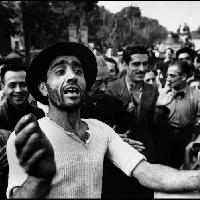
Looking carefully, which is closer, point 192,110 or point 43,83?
point 43,83

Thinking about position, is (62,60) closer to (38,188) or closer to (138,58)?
(38,188)

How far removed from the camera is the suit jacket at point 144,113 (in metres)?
3.88

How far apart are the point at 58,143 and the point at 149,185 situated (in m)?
0.57

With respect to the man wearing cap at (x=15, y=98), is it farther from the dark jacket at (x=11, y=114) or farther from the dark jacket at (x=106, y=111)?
the dark jacket at (x=106, y=111)

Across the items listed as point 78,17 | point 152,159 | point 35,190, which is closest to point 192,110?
point 152,159

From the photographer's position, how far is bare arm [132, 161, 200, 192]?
1.98m

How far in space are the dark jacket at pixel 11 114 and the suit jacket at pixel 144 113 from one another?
0.92 metres

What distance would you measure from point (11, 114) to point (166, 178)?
1.89 meters

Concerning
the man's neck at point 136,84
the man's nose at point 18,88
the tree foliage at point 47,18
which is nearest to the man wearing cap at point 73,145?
the man's nose at point 18,88

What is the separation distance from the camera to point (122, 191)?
3484 millimetres

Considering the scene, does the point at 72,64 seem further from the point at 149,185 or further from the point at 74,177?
the point at 149,185

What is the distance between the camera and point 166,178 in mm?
2047

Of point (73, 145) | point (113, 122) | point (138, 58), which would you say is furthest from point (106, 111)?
point (138, 58)

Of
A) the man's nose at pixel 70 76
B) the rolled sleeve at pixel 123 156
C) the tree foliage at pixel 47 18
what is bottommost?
the rolled sleeve at pixel 123 156
